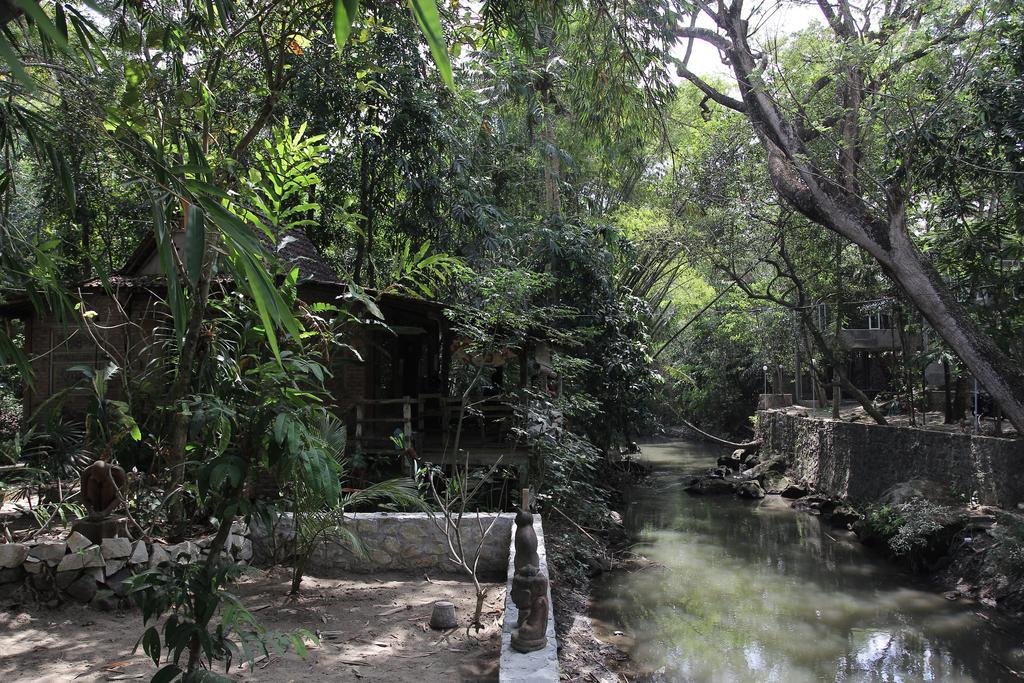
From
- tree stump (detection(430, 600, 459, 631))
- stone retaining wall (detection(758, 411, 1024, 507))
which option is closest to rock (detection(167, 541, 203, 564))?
tree stump (detection(430, 600, 459, 631))

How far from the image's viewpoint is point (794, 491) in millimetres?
18281

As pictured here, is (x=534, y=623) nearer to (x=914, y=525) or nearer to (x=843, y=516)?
(x=914, y=525)

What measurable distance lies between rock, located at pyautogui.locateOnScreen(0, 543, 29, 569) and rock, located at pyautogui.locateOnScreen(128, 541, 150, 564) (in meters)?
0.69

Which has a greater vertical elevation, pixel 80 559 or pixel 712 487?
pixel 80 559

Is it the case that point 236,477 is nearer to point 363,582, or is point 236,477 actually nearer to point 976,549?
point 363,582

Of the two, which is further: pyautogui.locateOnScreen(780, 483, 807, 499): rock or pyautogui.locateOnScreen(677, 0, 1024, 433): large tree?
pyautogui.locateOnScreen(780, 483, 807, 499): rock

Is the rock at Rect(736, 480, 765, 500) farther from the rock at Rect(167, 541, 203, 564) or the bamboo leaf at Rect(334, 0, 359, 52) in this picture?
the bamboo leaf at Rect(334, 0, 359, 52)

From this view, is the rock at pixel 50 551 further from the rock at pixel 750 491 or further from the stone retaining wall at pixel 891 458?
the rock at pixel 750 491

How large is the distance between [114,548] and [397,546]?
228 cm

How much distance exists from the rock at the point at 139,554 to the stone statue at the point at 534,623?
10.2 feet

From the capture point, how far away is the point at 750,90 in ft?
38.1

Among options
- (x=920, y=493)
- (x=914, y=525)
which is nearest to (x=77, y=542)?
(x=914, y=525)

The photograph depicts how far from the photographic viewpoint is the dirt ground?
4426mm

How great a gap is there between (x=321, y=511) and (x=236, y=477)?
8.93ft
